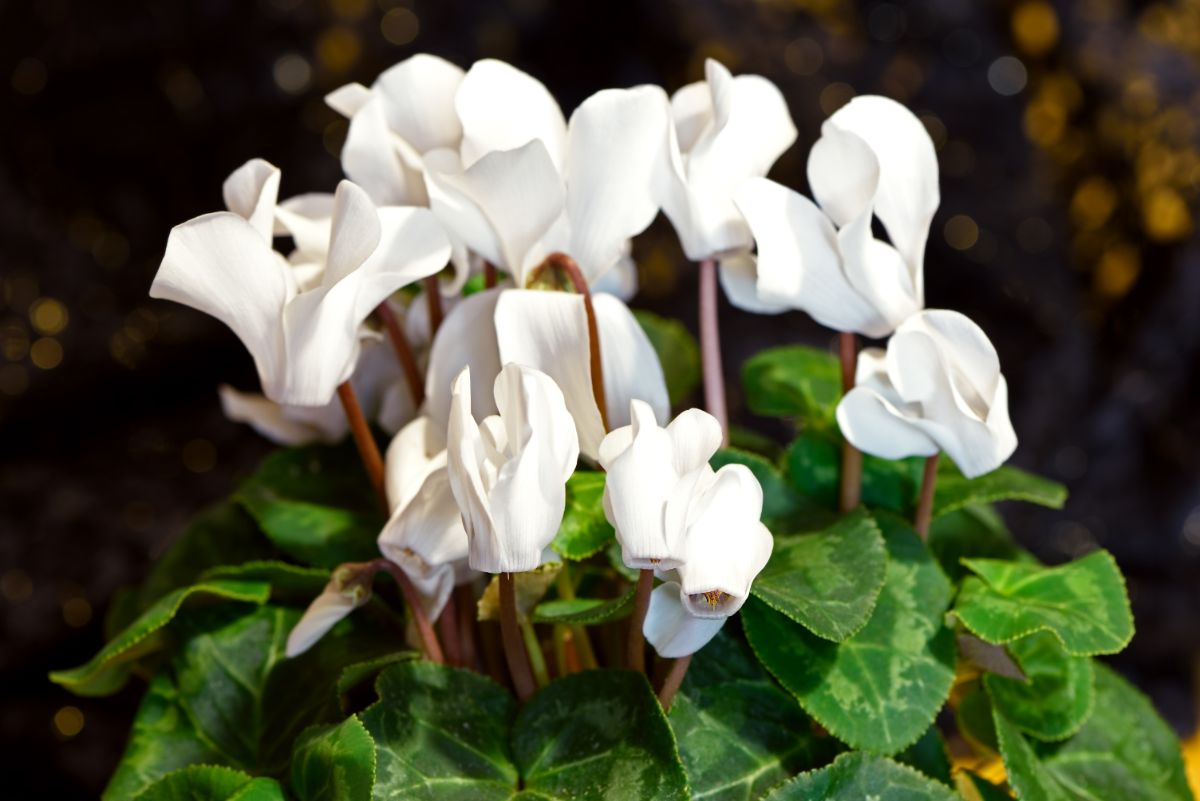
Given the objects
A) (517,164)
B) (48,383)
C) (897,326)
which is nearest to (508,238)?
(517,164)

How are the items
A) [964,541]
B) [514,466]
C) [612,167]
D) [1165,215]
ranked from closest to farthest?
[514,466] → [612,167] → [964,541] → [1165,215]

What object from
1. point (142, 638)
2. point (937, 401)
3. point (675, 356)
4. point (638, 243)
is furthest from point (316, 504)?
point (638, 243)

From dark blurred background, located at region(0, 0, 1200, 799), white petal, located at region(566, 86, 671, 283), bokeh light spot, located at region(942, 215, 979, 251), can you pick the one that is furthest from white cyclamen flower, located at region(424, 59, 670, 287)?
bokeh light spot, located at region(942, 215, 979, 251)

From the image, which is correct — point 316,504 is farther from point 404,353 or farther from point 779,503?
point 779,503

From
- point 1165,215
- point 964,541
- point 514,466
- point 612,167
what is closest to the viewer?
point 514,466

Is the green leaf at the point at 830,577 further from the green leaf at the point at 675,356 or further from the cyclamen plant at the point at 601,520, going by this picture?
the green leaf at the point at 675,356

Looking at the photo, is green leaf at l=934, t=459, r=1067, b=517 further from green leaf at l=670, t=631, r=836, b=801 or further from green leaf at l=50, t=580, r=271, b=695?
green leaf at l=50, t=580, r=271, b=695
